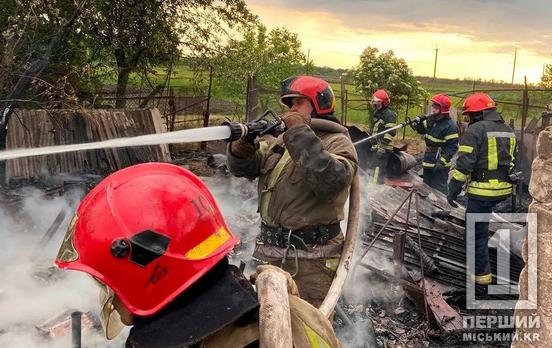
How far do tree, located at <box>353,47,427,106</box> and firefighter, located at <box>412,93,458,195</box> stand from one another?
28.5 ft

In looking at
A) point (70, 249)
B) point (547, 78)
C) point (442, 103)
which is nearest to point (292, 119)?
point (70, 249)

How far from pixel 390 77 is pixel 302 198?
15349 mm

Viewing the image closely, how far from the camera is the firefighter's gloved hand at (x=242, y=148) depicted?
10.0 feet

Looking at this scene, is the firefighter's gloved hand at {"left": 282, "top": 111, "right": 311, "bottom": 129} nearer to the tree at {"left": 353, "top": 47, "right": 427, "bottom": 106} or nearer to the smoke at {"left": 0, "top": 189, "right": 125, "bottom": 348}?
the smoke at {"left": 0, "top": 189, "right": 125, "bottom": 348}

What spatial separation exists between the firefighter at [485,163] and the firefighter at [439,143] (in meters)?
2.75

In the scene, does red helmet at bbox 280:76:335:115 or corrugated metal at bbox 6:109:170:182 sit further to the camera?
corrugated metal at bbox 6:109:170:182

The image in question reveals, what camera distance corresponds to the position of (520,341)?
10.2 ft

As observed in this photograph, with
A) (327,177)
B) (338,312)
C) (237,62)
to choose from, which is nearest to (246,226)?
(338,312)

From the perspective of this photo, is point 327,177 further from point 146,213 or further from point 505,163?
point 505,163

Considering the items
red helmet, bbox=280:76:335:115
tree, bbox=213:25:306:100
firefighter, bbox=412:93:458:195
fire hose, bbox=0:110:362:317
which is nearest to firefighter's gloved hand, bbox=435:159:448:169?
firefighter, bbox=412:93:458:195

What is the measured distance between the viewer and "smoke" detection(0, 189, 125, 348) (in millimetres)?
3455

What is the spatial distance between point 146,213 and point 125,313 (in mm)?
304

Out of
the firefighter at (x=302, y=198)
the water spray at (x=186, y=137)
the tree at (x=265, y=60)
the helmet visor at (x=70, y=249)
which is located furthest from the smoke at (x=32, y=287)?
the tree at (x=265, y=60)

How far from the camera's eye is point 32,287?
4.16 meters
